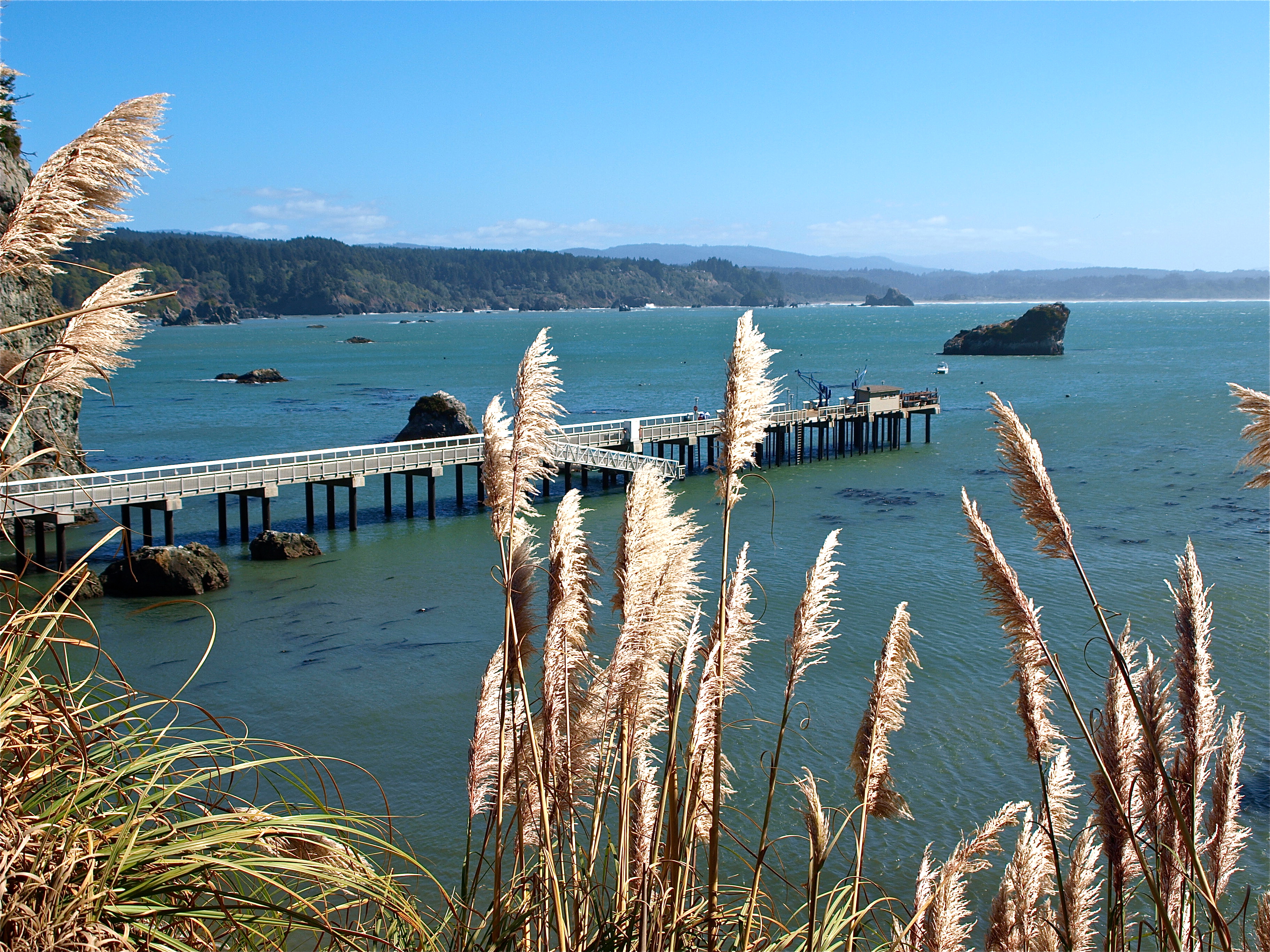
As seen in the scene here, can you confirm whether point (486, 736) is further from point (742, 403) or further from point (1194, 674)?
point (1194, 674)

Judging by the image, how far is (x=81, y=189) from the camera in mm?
2889

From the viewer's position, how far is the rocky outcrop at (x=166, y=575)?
1017 inches

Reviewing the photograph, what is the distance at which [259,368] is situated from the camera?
108 meters

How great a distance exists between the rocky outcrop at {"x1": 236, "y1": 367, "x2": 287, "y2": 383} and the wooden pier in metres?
49.9

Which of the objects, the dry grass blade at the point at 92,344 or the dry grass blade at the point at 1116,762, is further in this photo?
the dry grass blade at the point at 1116,762

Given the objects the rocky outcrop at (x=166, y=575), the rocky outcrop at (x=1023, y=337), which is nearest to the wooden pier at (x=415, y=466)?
the rocky outcrop at (x=166, y=575)

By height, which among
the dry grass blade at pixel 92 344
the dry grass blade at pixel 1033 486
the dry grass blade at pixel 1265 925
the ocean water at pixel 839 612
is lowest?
the ocean water at pixel 839 612

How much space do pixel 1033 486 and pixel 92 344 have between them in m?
2.65

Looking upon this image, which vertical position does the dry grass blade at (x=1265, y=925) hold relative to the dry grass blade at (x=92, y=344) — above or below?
below

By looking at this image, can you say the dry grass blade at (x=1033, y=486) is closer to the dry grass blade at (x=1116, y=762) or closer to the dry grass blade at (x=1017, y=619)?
the dry grass blade at (x=1017, y=619)

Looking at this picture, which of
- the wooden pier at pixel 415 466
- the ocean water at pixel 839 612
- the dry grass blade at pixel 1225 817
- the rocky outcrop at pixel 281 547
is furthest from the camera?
the rocky outcrop at pixel 281 547

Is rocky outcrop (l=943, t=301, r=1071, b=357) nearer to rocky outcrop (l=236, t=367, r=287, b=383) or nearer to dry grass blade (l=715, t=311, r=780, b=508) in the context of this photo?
rocky outcrop (l=236, t=367, r=287, b=383)

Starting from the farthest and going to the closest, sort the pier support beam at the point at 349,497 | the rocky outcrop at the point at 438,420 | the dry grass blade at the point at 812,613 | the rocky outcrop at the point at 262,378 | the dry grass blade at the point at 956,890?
the rocky outcrop at the point at 262,378 < the rocky outcrop at the point at 438,420 < the pier support beam at the point at 349,497 < the dry grass blade at the point at 956,890 < the dry grass blade at the point at 812,613

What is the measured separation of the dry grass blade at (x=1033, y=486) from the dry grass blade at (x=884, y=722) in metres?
0.64
